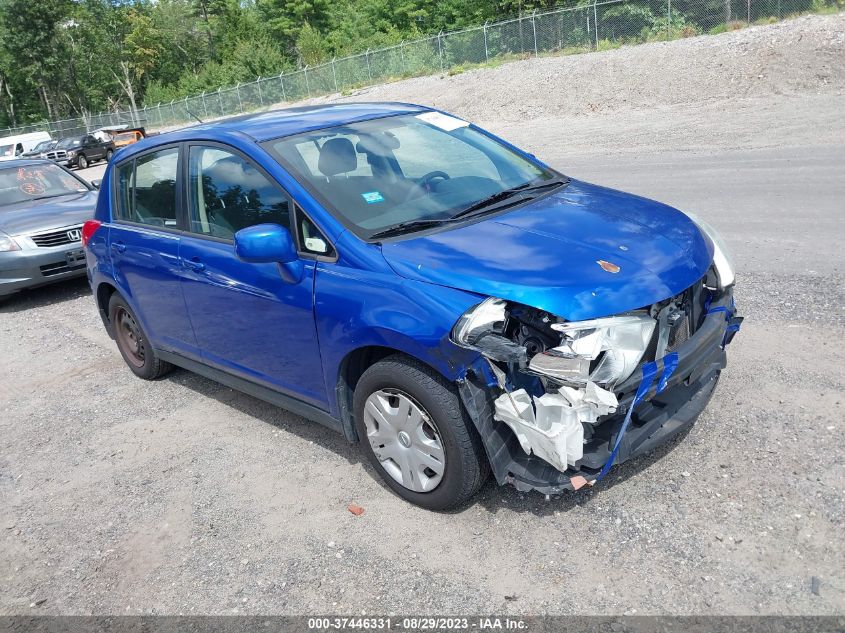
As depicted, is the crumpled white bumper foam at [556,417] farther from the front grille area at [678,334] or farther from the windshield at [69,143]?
the windshield at [69,143]

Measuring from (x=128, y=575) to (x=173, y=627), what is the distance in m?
0.54

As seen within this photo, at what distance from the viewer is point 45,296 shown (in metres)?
9.59

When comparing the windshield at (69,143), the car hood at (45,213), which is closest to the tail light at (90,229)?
the car hood at (45,213)

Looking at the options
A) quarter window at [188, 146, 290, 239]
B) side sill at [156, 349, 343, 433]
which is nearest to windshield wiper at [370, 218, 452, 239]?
quarter window at [188, 146, 290, 239]

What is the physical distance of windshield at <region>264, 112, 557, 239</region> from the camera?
3898 mm

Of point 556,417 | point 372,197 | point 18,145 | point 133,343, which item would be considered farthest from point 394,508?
point 18,145

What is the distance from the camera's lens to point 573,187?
4.56 m

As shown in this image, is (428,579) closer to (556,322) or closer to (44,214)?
(556,322)

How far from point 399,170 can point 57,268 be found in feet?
20.9

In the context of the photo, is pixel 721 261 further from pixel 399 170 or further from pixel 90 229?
pixel 90 229

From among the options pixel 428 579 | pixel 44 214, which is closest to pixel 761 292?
pixel 428 579

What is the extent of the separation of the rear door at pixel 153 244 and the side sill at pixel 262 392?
0.29 ft

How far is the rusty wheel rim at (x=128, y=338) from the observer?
5.88 m

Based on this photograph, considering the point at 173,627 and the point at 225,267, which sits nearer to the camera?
the point at 173,627
